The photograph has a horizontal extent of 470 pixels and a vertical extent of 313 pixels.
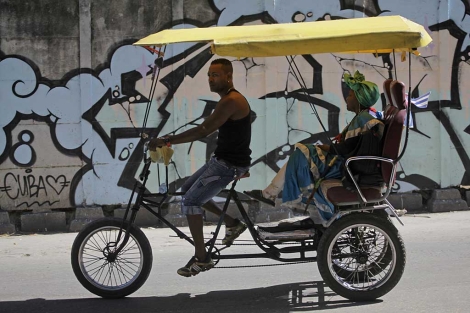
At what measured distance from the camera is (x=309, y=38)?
536 cm

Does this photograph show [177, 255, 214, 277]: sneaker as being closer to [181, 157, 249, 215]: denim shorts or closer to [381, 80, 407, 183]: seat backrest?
[181, 157, 249, 215]: denim shorts

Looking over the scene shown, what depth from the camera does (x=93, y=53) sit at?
388 inches

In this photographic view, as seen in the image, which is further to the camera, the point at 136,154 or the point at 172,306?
the point at 136,154

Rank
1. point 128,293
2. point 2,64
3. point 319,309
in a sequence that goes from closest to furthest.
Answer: point 319,309 < point 128,293 < point 2,64

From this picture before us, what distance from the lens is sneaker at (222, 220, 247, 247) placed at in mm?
6086

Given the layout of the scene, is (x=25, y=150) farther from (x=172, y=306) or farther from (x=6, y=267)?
(x=172, y=306)

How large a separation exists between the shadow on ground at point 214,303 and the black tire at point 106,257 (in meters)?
0.11

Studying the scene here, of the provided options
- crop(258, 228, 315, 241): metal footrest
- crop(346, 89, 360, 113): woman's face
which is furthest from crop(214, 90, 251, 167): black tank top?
crop(346, 89, 360, 113): woman's face

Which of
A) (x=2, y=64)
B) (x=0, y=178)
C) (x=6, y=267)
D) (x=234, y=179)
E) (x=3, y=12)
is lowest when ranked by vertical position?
(x=6, y=267)

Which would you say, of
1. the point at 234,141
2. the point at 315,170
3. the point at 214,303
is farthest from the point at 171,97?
the point at 214,303

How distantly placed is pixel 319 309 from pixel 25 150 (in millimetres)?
5470

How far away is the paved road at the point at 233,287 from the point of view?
5.80 meters

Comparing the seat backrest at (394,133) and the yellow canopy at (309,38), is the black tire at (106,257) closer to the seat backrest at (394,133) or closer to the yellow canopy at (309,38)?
the yellow canopy at (309,38)

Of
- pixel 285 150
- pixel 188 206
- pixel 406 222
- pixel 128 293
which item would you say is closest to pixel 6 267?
pixel 128 293
